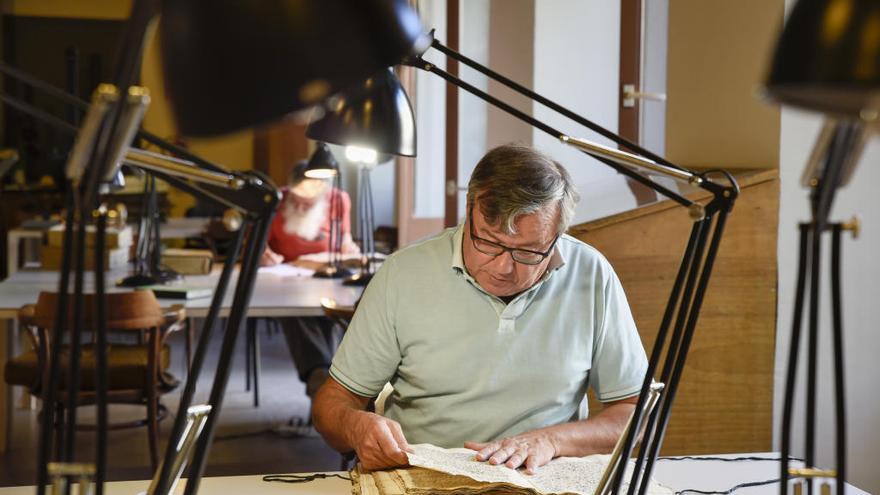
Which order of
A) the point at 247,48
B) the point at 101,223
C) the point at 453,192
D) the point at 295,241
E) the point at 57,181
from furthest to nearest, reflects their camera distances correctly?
1. the point at 57,181
2. the point at 295,241
3. the point at 453,192
4. the point at 101,223
5. the point at 247,48

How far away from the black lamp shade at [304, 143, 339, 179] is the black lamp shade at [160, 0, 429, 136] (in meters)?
4.21

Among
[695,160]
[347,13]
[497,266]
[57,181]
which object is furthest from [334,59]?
[57,181]

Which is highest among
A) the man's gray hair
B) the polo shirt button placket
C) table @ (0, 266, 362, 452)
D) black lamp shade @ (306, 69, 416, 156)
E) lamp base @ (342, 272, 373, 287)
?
black lamp shade @ (306, 69, 416, 156)

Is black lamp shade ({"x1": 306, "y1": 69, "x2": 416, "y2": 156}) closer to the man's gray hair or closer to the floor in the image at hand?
the man's gray hair

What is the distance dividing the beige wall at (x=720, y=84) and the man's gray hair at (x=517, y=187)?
2.62 ft

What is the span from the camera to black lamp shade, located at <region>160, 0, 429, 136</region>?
58 cm

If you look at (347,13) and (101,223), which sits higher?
(347,13)

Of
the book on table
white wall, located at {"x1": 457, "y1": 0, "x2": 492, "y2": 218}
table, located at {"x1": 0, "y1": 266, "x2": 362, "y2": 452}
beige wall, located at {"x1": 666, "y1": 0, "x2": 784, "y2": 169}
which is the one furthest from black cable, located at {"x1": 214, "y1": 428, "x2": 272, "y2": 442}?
beige wall, located at {"x1": 666, "y1": 0, "x2": 784, "y2": 169}

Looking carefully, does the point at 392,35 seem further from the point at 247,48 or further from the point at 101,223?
the point at 101,223

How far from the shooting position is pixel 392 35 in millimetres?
610

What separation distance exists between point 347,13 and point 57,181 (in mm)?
10421

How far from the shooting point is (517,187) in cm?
200

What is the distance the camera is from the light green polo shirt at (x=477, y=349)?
2.09 m

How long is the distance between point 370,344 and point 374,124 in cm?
45
